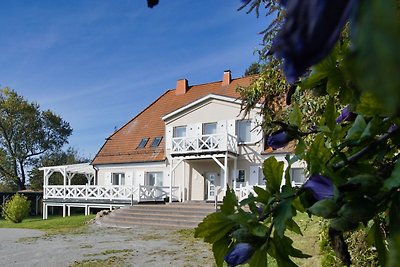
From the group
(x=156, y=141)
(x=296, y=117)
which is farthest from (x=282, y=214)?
(x=156, y=141)

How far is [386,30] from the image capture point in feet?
0.50

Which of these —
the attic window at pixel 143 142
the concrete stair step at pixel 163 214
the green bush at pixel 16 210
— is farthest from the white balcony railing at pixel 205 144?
the green bush at pixel 16 210

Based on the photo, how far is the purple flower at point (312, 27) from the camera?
0.68 ft

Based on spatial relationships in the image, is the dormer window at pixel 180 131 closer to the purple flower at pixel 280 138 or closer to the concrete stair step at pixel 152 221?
the concrete stair step at pixel 152 221

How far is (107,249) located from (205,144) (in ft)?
34.8

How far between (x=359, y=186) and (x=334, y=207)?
0.13ft

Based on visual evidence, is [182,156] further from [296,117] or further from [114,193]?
[296,117]

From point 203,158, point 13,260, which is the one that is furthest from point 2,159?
point 13,260

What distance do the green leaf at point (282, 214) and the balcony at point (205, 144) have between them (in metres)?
18.8

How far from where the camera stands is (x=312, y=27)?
0.21 m

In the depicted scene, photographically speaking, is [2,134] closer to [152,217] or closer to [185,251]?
[152,217]

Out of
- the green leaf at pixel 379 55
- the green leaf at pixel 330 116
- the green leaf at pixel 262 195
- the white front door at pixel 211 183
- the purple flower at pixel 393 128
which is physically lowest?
the white front door at pixel 211 183

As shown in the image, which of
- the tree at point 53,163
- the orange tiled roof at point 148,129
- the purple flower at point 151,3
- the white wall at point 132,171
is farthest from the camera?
the tree at point 53,163

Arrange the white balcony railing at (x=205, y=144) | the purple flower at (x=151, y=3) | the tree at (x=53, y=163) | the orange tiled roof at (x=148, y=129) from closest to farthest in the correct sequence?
the purple flower at (x=151, y=3) < the white balcony railing at (x=205, y=144) < the orange tiled roof at (x=148, y=129) < the tree at (x=53, y=163)
